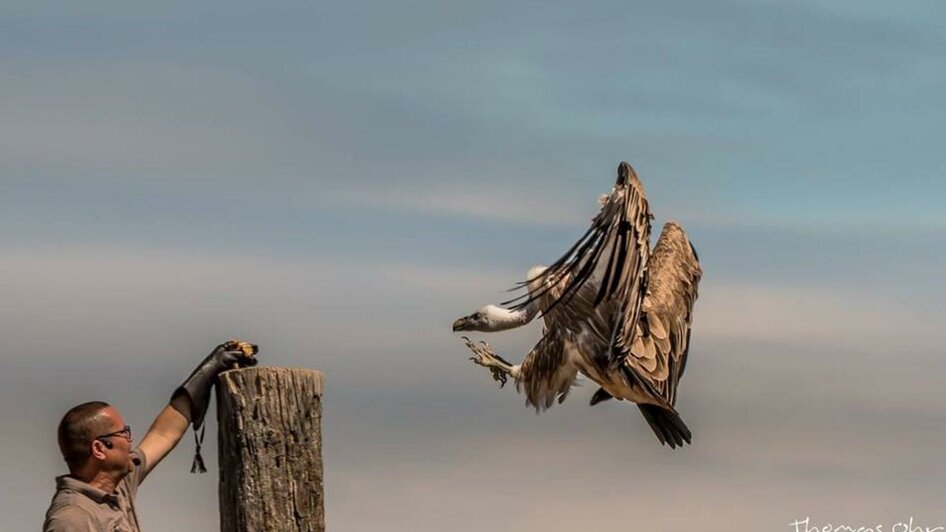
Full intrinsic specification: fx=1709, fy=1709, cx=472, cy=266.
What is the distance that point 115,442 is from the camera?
6.40 meters

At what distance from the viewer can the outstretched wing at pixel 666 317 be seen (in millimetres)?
14320

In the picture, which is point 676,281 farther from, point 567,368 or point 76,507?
point 76,507

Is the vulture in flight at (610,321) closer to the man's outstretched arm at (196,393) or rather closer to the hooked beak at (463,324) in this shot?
the hooked beak at (463,324)

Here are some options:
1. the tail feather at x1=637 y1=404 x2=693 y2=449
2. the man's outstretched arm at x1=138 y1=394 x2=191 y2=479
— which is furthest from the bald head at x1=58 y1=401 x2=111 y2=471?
the tail feather at x1=637 y1=404 x2=693 y2=449

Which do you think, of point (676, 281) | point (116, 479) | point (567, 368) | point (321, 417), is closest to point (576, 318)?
point (567, 368)

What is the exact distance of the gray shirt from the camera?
6.36 m

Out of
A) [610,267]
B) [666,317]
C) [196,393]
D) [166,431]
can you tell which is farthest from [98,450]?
[666,317]

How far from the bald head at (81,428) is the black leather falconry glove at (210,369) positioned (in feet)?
2.99

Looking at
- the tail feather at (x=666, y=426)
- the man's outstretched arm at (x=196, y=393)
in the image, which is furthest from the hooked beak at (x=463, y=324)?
the man's outstretched arm at (x=196, y=393)

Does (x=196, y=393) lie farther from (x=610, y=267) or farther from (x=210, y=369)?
(x=610, y=267)

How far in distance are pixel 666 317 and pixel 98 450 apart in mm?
9504

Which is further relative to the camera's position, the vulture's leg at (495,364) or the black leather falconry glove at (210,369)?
the vulture's leg at (495,364)

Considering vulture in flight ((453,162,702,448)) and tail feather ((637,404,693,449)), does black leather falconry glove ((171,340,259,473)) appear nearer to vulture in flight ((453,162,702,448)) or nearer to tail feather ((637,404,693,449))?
vulture in flight ((453,162,702,448))

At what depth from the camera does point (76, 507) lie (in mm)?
6379
